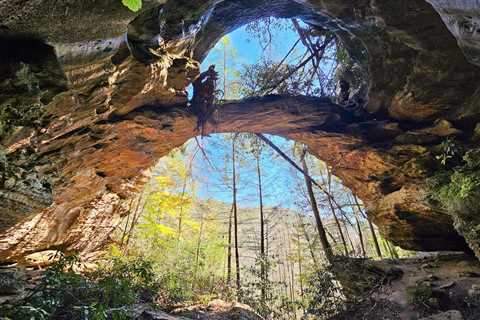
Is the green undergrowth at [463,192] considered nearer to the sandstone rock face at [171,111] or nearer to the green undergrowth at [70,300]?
the sandstone rock face at [171,111]

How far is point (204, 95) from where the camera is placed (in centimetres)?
618

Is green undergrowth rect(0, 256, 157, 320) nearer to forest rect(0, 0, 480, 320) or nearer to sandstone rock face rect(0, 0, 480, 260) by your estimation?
forest rect(0, 0, 480, 320)

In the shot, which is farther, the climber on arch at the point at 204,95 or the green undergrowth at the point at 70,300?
the climber on arch at the point at 204,95

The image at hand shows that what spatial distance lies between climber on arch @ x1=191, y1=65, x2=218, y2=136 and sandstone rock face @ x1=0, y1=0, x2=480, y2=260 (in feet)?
0.78

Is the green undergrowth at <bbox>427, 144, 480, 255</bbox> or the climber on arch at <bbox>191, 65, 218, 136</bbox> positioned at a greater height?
the climber on arch at <bbox>191, 65, 218, 136</bbox>

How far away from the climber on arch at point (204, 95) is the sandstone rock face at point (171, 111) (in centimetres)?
A: 24

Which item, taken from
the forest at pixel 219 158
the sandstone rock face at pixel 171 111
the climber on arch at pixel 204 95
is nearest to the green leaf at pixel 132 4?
the sandstone rock face at pixel 171 111

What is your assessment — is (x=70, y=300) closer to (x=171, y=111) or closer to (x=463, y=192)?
(x=171, y=111)

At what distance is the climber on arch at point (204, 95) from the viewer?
604 cm

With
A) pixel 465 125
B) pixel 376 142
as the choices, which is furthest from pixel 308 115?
pixel 465 125

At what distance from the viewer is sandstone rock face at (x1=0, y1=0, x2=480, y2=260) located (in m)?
2.79

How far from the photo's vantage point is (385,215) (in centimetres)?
711

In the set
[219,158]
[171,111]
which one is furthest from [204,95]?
[219,158]

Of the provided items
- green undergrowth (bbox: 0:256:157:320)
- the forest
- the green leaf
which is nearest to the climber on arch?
the forest
